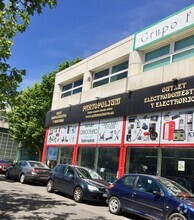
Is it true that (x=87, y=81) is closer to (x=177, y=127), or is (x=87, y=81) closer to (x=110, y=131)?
(x=110, y=131)

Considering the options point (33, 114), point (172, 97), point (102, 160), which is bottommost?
point (102, 160)

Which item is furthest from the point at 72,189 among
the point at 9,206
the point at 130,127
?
the point at 130,127

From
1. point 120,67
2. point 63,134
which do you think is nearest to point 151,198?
point 120,67

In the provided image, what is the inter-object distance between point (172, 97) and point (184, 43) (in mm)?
2993

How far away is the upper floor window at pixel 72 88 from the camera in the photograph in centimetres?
2644

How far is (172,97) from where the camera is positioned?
53.0ft

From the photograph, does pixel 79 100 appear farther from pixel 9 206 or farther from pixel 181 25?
pixel 9 206

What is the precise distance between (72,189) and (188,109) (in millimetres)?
5982

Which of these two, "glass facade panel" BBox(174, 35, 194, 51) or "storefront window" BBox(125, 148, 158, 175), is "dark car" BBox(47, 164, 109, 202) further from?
"glass facade panel" BBox(174, 35, 194, 51)

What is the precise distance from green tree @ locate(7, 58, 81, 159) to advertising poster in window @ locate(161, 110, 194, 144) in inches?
763

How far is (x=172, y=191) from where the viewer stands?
34.5 ft

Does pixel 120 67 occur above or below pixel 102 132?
above

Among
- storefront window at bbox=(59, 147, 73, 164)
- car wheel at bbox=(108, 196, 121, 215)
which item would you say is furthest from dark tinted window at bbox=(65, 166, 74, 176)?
storefront window at bbox=(59, 147, 73, 164)

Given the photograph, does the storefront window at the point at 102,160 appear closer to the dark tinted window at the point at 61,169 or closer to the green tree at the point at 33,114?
the dark tinted window at the point at 61,169
